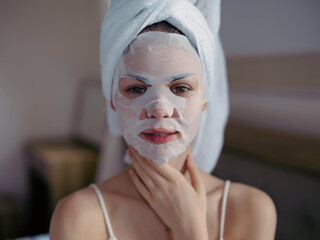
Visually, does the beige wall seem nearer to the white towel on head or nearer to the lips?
the white towel on head

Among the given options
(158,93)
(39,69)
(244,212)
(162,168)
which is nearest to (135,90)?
(158,93)

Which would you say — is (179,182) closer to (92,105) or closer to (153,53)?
(153,53)

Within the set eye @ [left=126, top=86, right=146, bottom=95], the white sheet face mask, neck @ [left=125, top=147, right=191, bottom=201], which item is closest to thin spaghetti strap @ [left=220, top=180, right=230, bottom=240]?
neck @ [left=125, top=147, right=191, bottom=201]

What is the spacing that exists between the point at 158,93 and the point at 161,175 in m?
0.19

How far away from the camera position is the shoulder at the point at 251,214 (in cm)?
84

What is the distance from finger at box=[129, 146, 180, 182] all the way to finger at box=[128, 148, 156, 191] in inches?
0.6

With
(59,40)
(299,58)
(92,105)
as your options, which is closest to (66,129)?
(92,105)

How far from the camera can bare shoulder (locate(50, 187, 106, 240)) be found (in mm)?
771

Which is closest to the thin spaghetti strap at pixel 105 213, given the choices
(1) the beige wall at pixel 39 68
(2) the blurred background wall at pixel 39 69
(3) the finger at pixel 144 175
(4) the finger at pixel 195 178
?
(3) the finger at pixel 144 175

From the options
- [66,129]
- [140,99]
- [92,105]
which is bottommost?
[66,129]

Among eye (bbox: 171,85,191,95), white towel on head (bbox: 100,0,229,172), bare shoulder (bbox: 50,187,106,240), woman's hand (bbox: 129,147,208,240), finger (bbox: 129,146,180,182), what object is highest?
white towel on head (bbox: 100,0,229,172)

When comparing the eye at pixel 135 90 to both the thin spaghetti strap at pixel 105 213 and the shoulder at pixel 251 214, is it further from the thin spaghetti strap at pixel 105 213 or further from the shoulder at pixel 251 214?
the shoulder at pixel 251 214

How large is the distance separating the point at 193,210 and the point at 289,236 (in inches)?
22.8

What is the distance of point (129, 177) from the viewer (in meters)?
0.88
